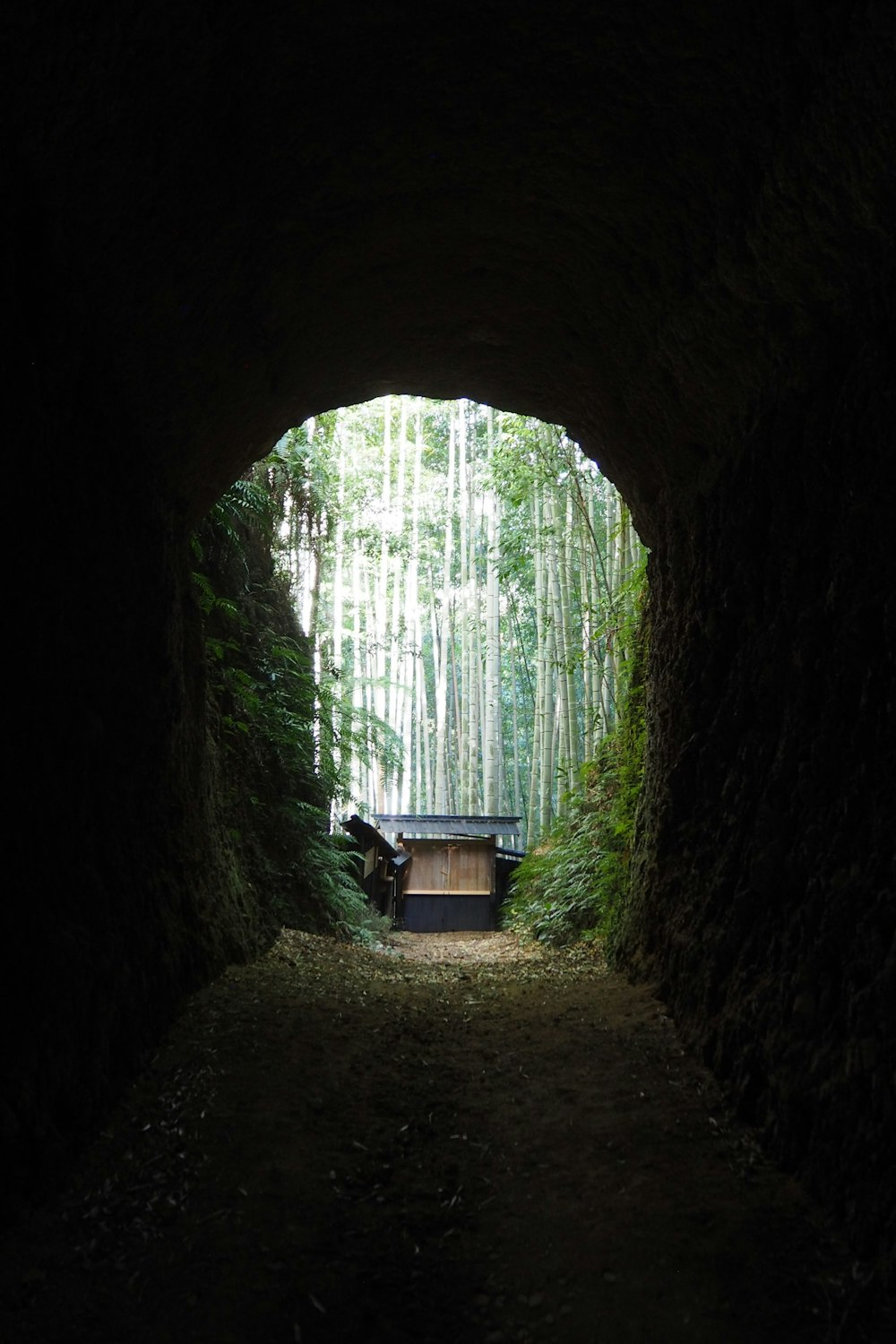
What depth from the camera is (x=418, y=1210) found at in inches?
100

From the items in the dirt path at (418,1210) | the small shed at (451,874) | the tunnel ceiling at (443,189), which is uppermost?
the tunnel ceiling at (443,189)

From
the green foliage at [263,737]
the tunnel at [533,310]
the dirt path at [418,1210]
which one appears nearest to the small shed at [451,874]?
the green foliage at [263,737]

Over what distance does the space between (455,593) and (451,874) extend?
1099 cm

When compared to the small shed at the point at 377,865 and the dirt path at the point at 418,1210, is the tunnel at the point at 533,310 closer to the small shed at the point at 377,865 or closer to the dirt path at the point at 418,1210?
the dirt path at the point at 418,1210

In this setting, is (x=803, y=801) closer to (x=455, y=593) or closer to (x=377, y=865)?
(x=377, y=865)

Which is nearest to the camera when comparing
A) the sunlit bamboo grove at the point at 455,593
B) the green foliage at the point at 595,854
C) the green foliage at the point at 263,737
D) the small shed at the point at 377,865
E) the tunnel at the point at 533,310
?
the tunnel at the point at 533,310

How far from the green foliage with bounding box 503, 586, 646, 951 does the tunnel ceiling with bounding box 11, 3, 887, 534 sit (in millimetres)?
2862

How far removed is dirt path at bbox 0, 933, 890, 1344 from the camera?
2021 mm

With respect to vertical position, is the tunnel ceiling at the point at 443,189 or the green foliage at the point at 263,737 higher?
the tunnel ceiling at the point at 443,189

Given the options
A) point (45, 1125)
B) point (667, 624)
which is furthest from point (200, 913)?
point (667, 624)

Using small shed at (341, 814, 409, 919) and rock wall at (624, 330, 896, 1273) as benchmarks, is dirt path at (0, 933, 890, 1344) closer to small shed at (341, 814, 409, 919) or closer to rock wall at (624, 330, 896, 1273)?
rock wall at (624, 330, 896, 1273)

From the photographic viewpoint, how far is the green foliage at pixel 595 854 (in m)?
6.70

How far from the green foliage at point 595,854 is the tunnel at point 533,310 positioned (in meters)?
2.22

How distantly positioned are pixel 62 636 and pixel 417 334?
9.73ft
